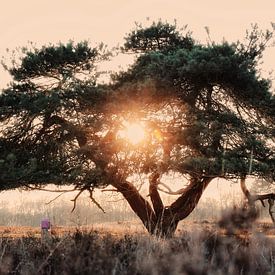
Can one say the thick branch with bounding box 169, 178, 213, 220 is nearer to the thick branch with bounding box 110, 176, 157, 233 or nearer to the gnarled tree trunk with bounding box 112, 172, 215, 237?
the gnarled tree trunk with bounding box 112, 172, 215, 237

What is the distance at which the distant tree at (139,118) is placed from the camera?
1357 centimetres

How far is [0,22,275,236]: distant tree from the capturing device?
13570 mm

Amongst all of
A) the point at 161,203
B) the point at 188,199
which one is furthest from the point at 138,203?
the point at 188,199

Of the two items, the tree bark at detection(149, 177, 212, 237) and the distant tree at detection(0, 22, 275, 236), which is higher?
the distant tree at detection(0, 22, 275, 236)

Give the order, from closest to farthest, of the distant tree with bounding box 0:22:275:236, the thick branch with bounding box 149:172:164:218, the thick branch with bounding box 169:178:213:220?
1. the distant tree with bounding box 0:22:275:236
2. the thick branch with bounding box 169:178:213:220
3. the thick branch with bounding box 149:172:164:218

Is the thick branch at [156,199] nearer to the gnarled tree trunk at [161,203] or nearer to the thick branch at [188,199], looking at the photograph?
the gnarled tree trunk at [161,203]

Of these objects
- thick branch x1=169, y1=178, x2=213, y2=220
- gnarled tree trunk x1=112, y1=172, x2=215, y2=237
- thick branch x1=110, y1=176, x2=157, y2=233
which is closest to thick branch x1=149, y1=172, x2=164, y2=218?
gnarled tree trunk x1=112, y1=172, x2=215, y2=237

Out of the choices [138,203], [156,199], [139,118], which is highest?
[139,118]

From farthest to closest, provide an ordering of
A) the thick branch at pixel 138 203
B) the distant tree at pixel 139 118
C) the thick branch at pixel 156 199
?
1. the thick branch at pixel 156 199
2. the thick branch at pixel 138 203
3. the distant tree at pixel 139 118

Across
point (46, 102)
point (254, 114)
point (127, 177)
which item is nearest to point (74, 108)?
point (46, 102)

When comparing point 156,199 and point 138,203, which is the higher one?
point 156,199

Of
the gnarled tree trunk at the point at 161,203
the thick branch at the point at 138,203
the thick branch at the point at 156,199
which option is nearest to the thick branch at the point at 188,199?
the gnarled tree trunk at the point at 161,203

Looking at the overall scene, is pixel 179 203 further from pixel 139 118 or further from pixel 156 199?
pixel 139 118

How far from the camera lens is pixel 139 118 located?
14969mm
